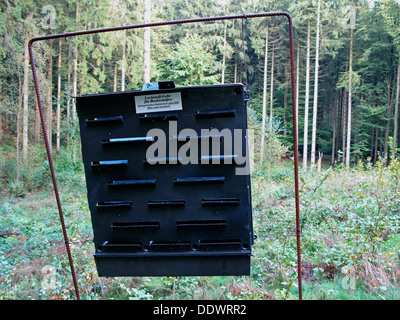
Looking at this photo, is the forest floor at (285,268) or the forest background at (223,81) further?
the forest background at (223,81)

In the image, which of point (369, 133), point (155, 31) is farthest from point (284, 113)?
point (155, 31)

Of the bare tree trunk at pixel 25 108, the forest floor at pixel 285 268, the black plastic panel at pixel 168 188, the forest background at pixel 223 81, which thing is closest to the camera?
the black plastic panel at pixel 168 188

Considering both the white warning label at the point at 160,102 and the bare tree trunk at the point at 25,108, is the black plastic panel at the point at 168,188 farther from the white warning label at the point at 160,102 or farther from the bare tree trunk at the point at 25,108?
the bare tree trunk at the point at 25,108

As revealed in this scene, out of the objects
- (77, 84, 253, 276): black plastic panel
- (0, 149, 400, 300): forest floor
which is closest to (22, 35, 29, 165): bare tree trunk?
(0, 149, 400, 300): forest floor

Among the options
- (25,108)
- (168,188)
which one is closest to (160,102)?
(168,188)

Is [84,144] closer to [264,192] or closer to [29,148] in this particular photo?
[264,192]

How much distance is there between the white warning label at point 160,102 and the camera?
1692 mm

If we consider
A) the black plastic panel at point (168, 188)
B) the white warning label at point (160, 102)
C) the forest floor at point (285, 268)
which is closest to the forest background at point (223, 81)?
the forest floor at point (285, 268)

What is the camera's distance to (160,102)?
1.70 meters

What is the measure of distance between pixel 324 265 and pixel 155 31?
1505 centimetres

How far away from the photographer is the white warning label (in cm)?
169

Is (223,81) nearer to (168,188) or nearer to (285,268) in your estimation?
(285,268)

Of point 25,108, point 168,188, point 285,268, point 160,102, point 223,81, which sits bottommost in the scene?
point 285,268

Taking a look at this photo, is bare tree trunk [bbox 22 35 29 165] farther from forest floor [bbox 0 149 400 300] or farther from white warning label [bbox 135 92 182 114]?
white warning label [bbox 135 92 182 114]
